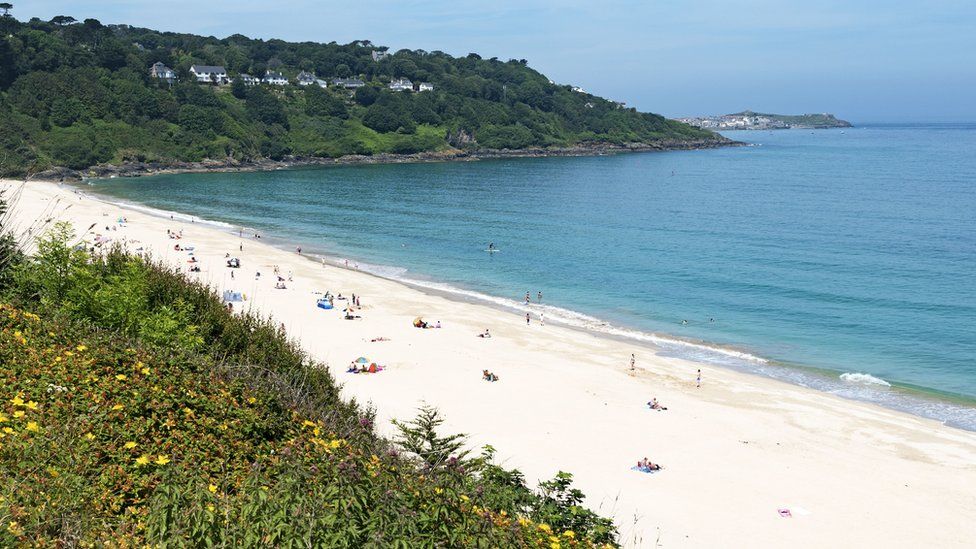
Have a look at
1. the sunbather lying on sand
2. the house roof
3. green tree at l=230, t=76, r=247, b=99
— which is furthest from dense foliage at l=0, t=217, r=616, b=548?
the house roof

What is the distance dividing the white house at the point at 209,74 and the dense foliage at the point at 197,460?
580 ft

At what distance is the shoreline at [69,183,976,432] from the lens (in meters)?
30.8

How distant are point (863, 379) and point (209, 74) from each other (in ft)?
573

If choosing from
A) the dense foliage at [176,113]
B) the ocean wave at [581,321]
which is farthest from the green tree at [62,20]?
the ocean wave at [581,321]

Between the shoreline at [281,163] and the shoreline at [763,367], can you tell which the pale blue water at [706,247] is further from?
the shoreline at [281,163]

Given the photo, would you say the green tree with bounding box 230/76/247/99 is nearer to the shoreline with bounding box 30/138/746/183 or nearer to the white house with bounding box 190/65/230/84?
the white house with bounding box 190/65/230/84

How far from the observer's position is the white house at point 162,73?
165m

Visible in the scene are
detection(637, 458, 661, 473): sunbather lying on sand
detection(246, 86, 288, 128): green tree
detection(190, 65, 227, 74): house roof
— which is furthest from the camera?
detection(190, 65, 227, 74): house roof

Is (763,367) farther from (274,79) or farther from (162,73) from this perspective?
(274,79)

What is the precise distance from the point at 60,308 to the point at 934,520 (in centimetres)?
2254

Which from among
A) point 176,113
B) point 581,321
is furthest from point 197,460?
point 176,113

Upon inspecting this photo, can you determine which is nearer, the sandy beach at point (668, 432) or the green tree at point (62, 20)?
the sandy beach at point (668, 432)

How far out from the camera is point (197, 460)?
10469mm

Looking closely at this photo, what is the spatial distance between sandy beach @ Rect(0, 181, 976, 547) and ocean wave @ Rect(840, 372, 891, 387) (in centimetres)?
307
